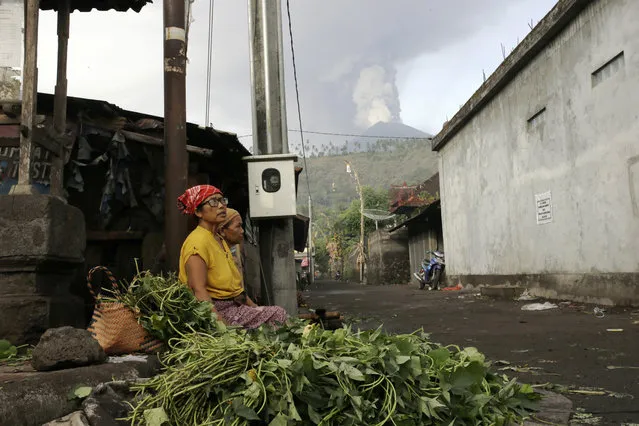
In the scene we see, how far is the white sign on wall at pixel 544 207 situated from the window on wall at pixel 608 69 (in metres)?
2.55

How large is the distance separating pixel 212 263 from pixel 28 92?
2.00 meters

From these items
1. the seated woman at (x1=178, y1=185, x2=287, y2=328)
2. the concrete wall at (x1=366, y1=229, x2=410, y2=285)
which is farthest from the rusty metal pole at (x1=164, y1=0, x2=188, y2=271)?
the concrete wall at (x1=366, y1=229, x2=410, y2=285)

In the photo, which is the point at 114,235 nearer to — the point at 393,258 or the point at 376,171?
the point at 393,258

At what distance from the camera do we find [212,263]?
12.3 ft

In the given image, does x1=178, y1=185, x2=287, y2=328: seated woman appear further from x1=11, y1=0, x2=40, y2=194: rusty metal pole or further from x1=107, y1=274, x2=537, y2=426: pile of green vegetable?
x1=11, y1=0, x2=40, y2=194: rusty metal pole

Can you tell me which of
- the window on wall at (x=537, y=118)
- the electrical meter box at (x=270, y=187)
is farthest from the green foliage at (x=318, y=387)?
the window on wall at (x=537, y=118)

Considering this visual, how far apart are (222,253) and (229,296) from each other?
1.10ft

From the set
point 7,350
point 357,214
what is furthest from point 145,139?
point 357,214

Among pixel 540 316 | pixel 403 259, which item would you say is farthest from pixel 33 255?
pixel 403 259

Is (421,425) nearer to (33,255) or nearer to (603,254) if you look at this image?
(33,255)

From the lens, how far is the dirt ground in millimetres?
3184

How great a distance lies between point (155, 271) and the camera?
546 centimetres

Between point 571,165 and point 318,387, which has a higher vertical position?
point 571,165

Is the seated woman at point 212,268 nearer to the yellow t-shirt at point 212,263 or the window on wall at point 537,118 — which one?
the yellow t-shirt at point 212,263
